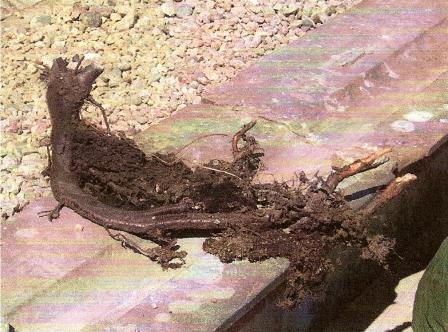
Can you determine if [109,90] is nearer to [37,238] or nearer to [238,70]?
[238,70]

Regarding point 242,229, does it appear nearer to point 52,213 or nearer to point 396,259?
point 52,213

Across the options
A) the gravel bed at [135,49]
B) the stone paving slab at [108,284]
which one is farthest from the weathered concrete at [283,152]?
the gravel bed at [135,49]

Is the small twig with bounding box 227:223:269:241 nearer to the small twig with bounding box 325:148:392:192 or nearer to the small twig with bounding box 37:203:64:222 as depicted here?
the small twig with bounding box 325:148:392:192

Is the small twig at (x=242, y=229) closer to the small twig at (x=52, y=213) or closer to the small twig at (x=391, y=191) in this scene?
the small twig at (x=391, y=191)

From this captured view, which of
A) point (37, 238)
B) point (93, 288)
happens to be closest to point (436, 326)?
point (93, 288)

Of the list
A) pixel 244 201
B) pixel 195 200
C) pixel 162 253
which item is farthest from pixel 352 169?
pixel 162 253

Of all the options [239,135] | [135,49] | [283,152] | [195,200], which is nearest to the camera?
[195,200]
